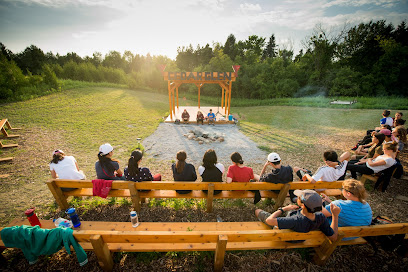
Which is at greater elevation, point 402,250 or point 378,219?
point 378,219

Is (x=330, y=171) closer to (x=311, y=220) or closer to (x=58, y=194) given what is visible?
(x=311, y=220)

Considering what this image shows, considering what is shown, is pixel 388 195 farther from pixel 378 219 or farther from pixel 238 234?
pixel 238 234

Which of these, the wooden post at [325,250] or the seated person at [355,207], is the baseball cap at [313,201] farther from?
the seated person at [355,207]

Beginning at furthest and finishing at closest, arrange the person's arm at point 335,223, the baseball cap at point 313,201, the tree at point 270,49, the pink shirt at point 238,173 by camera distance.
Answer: the tree at point 270,49 < the pink shirt at point 238,173 < the person's arm at point 335,223 < the baseball cap at point 313,201

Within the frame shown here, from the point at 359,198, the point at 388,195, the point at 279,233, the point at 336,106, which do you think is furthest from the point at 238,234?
the point at 336,106

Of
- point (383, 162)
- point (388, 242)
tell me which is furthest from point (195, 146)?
point (388, 242)

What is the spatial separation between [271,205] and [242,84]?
115ft

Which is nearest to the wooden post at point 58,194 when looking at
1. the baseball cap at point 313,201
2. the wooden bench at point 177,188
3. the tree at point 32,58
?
the wooden bench at point 177,188

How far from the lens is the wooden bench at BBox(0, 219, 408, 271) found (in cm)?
224

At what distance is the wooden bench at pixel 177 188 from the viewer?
3416 millimetres

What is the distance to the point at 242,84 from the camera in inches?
1412

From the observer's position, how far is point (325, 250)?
2586 millimetres

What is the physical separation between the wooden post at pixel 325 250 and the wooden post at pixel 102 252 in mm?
3318

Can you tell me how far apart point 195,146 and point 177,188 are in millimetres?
5242
